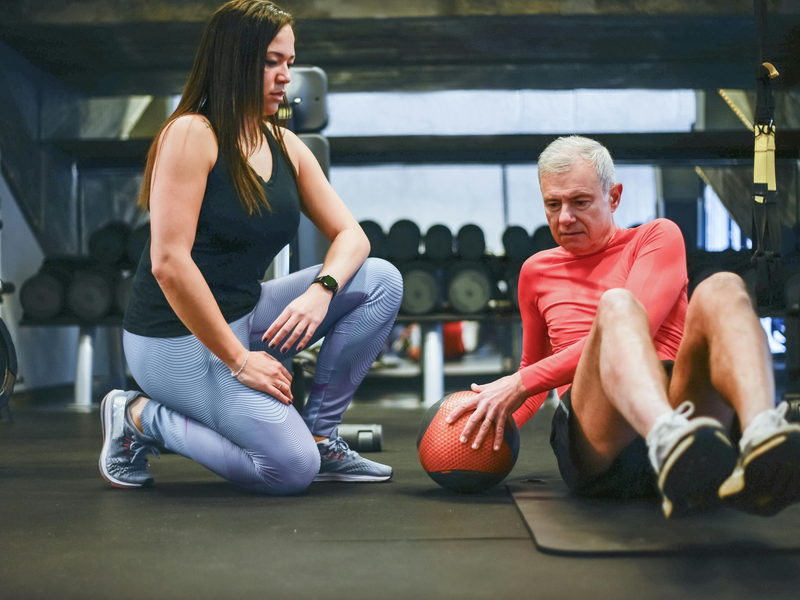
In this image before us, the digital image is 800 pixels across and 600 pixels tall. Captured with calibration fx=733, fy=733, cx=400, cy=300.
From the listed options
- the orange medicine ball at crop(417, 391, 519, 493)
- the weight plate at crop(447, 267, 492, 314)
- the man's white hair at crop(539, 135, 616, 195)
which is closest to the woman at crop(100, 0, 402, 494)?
the orange medicine ball at crop(417, 391, 519, 493)

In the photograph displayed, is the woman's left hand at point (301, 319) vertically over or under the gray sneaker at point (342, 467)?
over

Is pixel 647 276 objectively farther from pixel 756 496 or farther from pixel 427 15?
pixel 427 15

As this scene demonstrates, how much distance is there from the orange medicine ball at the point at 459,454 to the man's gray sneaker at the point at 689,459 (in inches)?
20.9

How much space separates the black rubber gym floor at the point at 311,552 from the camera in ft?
3.22

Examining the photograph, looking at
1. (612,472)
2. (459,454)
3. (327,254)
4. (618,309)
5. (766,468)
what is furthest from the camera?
(327,254)

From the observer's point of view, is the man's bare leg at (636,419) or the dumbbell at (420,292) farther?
the dumbbell at (420,292)

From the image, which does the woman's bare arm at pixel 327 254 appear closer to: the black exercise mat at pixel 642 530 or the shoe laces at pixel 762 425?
the black exercise mat at pixel 642 530

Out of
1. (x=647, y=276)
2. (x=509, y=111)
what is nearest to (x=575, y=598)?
(x=647, y=276)

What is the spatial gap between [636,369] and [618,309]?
0.11 metres

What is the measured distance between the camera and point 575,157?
144 cm

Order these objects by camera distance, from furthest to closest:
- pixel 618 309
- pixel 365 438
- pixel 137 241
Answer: pixel 137 241 < pixel 365 438 < pixel 618 309

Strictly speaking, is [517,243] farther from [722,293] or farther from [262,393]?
[722,293]

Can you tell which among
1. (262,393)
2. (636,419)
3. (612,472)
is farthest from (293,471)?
(636,419)

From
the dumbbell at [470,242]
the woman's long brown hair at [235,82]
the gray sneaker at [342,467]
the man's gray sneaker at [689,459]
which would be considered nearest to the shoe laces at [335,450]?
the gray sneaker at [342,467]
